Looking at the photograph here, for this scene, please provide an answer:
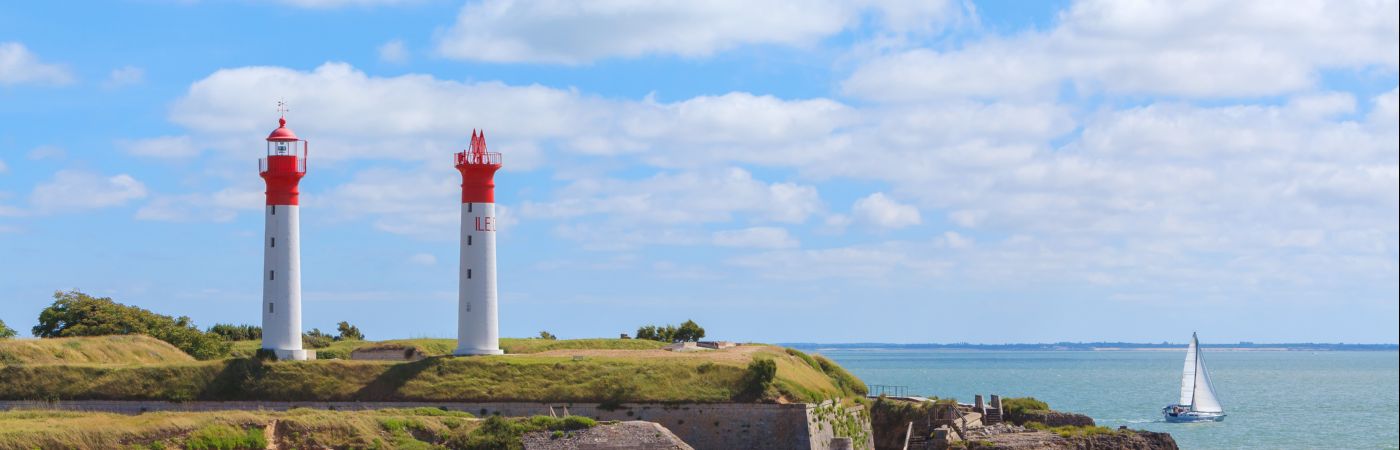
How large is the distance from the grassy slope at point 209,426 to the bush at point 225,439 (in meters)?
0.26

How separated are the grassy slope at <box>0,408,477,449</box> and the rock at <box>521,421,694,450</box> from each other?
100 inches

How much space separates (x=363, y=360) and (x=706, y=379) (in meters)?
15.0

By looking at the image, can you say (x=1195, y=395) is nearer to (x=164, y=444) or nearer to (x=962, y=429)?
(x=962, y=429)

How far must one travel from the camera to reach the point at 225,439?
150 ft

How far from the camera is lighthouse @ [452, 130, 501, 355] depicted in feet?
187

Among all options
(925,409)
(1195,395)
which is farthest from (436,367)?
(1195,395)

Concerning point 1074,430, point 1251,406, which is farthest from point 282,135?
point 1251,406

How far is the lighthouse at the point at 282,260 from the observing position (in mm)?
57719

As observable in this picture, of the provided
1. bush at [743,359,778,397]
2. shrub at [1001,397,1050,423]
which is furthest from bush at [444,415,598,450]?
shrub at [1001,397,1050,423]

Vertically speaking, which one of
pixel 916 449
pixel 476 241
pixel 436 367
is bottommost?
pixel 916 449

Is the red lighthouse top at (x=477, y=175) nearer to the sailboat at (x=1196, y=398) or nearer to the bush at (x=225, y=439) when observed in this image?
the bush at (x=225, y=439)

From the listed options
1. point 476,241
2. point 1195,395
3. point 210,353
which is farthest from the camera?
point 1195,395

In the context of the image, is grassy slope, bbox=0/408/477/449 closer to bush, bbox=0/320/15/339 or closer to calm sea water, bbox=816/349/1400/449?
bush, bbox=0/320/15/339

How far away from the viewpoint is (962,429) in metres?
64.9
